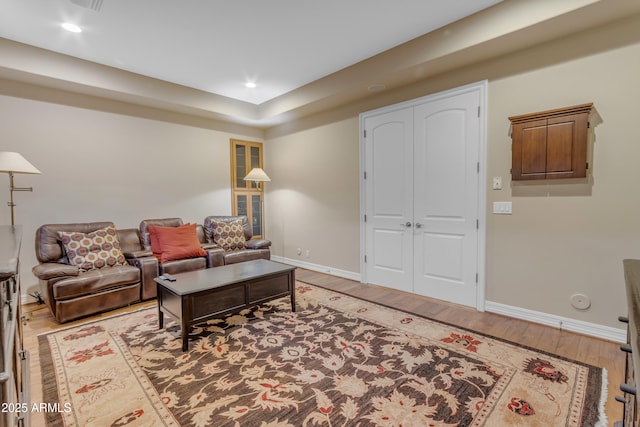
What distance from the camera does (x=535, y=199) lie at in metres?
2.85

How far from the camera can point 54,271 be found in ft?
9.64

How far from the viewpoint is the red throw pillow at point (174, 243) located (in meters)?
3.86

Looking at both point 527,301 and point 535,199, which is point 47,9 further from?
point 527,301

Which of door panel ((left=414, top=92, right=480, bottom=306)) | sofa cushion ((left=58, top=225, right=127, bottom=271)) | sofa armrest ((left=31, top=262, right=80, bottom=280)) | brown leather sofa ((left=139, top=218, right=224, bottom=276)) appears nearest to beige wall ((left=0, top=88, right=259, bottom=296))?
brown leather sofa ((left=139, top=218, right=224, bottom=276))

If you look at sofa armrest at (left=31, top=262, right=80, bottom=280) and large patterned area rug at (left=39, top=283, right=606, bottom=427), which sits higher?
sofa armrest at (left=31, top=262, right=80, bottom=280)

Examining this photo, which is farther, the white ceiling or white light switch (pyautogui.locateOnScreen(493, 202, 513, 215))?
white light switch (pyautogui.locateOnScreen(493, 202, 513, 215))

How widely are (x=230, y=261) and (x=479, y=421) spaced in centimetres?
337

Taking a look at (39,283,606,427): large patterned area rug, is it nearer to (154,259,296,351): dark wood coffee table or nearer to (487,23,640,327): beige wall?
(154,259,296,351): dark wood coffee table

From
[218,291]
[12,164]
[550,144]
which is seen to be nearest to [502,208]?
[550,144]

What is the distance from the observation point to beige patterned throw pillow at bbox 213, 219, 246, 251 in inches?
182

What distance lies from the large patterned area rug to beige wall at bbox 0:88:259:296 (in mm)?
1740

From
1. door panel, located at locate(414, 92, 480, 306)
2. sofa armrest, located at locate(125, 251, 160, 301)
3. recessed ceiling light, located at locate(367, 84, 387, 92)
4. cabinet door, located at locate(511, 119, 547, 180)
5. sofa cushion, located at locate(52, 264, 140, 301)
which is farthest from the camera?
recessed ceiling light, located at locate(367, 84, 387, 92)

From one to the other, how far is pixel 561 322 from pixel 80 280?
180 inches

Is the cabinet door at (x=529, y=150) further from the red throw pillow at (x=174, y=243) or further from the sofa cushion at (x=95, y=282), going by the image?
the sofa cushion at (x=95, y=282)
